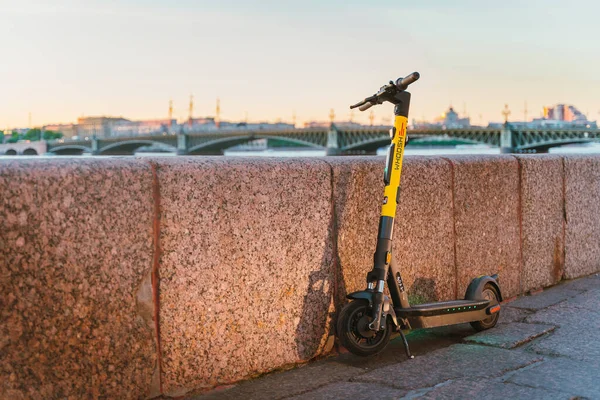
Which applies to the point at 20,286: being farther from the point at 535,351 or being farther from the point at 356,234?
the point at 535,351

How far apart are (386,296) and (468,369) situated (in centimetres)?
44

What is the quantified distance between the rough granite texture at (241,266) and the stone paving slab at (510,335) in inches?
29.3

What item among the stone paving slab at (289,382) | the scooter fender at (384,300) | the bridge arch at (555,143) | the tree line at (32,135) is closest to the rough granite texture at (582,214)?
the scooter fender at (384,300)

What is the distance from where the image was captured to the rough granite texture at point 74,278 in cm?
237

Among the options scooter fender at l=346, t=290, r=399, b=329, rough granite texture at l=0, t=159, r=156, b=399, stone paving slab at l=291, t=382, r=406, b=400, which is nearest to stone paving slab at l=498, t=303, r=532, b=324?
scooter fender at l=346, t=290, r=399, b=329

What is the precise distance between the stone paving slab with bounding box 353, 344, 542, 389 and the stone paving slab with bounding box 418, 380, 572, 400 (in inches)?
3.7

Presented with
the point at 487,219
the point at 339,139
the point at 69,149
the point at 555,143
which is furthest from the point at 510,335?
the point at 69,149

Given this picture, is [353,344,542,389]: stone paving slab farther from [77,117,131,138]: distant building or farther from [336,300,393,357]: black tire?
[77,117,131,138]: distant building

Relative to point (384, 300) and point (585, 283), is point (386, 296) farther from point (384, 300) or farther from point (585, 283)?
point (585, 283)

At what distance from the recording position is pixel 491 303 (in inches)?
148

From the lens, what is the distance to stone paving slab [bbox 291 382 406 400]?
Answer: 2729 mm

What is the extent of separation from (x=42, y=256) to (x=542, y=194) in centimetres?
337

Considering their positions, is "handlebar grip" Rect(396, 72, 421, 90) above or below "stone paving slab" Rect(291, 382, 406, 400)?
above

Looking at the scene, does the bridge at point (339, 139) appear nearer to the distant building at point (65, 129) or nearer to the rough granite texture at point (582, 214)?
the rough granite texture at point (582, 214)
